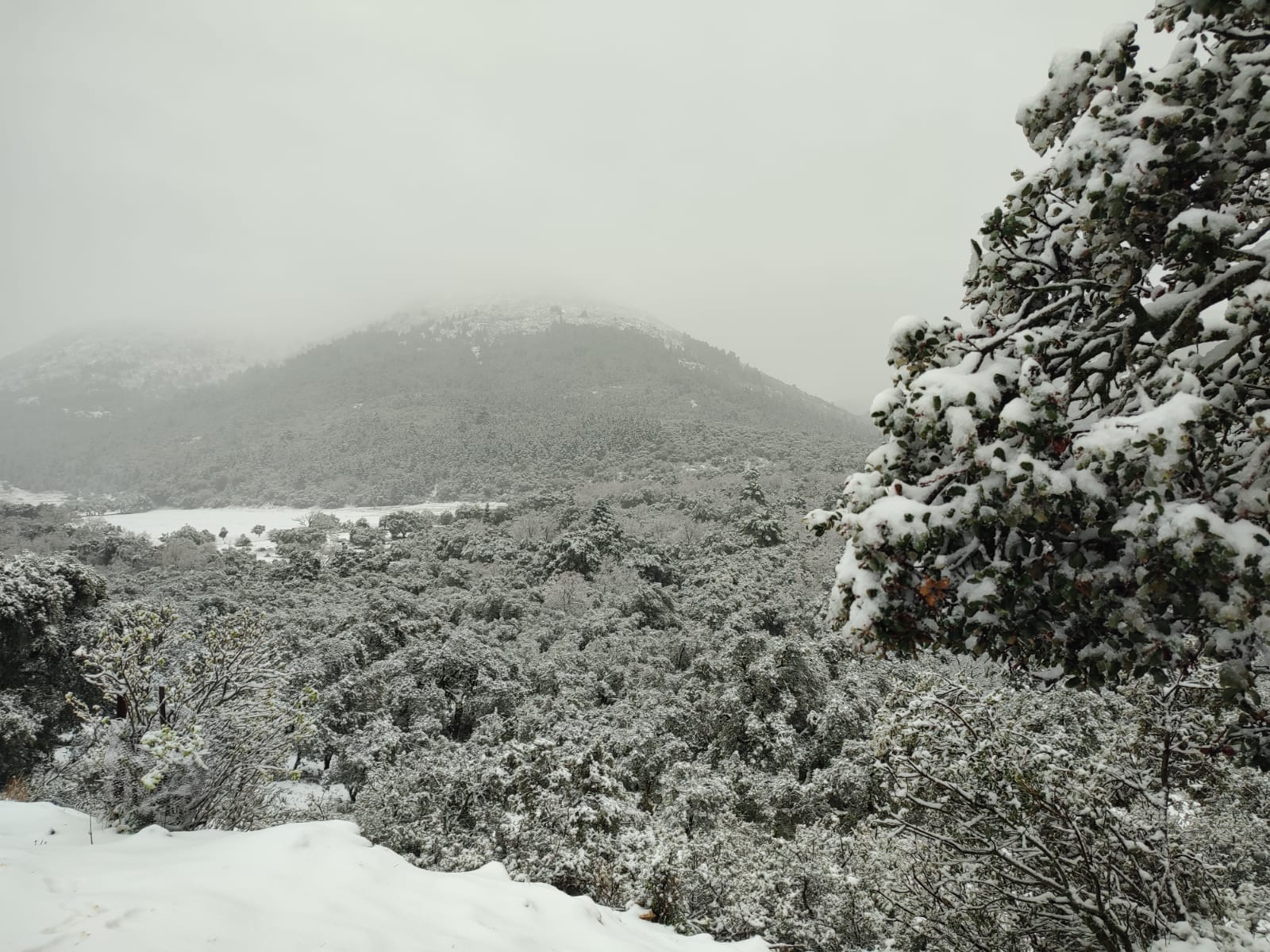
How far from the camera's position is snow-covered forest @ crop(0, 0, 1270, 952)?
2.40 m

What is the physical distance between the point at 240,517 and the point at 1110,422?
69.0 meters

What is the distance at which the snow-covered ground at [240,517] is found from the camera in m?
49.2

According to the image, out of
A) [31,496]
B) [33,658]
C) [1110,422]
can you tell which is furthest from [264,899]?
[31,496]

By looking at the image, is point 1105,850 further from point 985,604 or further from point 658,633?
point 658,633

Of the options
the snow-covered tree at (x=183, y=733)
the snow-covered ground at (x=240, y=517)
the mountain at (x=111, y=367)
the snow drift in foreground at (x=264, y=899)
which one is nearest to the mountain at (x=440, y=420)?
the mountain at (x=111, y=367)

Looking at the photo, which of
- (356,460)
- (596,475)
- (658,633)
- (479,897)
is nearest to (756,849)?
(479,897)

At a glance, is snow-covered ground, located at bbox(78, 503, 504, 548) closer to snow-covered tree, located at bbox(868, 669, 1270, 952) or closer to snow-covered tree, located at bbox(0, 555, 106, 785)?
snow-covered tree, located at bbox(0, 555, 106, 785)

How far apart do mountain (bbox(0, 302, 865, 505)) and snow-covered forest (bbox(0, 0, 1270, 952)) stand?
5307 centimetres

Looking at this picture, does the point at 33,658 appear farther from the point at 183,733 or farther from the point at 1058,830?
the point at 1058,830

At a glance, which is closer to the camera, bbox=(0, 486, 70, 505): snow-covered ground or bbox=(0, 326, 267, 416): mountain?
bbox=(0, 486, 70, 505): snow-covered ground

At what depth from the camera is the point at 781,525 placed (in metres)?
38.5

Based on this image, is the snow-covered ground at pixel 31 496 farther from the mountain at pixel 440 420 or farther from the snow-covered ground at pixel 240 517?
the snow-covered ground at pixel 240 517

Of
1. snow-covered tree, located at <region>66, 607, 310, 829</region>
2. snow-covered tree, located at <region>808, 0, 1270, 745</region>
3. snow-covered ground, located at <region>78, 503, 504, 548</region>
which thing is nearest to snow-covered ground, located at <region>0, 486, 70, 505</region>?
snow-covered ground, located at <region>78, 503, 504, 548</region>

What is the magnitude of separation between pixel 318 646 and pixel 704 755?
1245cm
